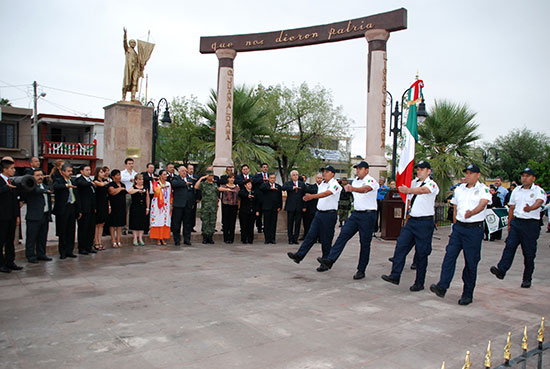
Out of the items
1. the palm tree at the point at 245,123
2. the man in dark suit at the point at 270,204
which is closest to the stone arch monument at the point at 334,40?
the palm tree at the point at 245,123

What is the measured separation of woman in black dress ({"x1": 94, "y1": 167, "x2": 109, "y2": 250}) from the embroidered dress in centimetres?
115

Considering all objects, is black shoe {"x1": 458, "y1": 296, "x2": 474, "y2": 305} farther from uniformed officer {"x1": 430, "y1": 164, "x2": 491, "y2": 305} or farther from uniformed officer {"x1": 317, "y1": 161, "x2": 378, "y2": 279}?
uniformed officer {"x1": 317, "y1": 161, "x2": 378, "y2": 279}

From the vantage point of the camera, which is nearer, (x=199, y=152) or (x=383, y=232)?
(x=383, y=232)

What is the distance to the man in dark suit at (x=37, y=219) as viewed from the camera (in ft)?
24.7

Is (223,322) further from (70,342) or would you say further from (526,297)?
(526,297)

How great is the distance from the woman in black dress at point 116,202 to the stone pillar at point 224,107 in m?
6.93

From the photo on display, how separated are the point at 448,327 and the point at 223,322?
2.38m

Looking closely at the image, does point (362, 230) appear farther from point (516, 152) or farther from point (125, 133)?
point (516, 152)

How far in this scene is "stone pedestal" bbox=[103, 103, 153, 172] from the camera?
1317 centimetres

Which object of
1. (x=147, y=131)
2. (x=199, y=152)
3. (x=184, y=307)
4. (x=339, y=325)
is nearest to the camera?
(x=339, y=325)

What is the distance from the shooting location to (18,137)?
103ft

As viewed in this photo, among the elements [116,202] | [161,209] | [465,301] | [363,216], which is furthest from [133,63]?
[465,301]

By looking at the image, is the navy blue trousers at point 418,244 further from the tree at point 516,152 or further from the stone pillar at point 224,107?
the tree at point 516,152

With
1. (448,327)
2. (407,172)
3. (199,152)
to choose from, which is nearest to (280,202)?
(407,172)
